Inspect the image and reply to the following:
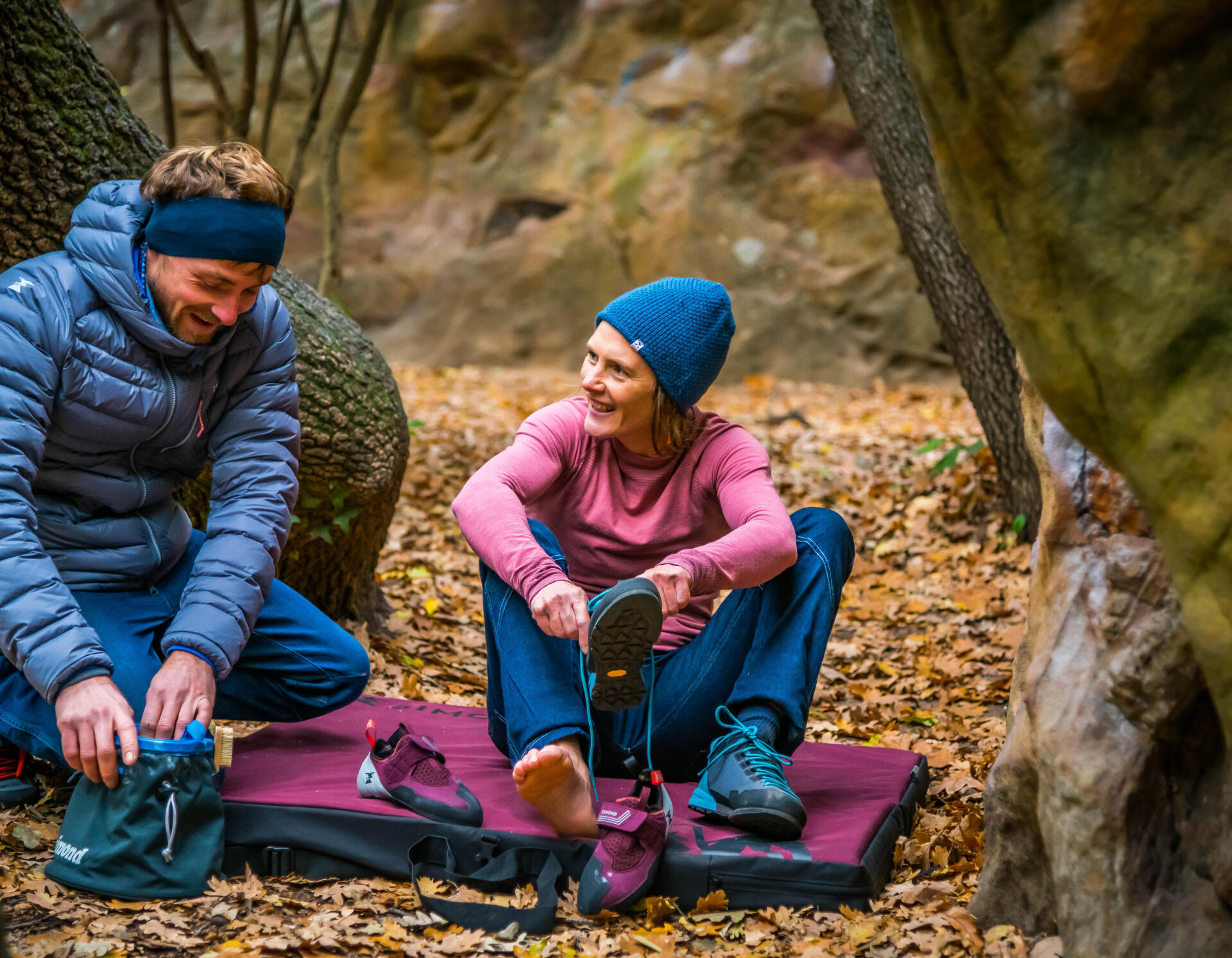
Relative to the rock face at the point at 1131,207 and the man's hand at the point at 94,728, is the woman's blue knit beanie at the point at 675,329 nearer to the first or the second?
the rock face at the point at 1131,207

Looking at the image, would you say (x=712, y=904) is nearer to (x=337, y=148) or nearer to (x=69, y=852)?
(x=69, y=852)

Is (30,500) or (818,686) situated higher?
(30,500)

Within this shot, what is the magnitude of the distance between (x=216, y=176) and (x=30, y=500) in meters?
0.89

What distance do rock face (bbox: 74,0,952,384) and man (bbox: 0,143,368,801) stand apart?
9898 millimetres

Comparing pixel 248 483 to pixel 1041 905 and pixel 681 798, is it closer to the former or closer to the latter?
pixel 681 798

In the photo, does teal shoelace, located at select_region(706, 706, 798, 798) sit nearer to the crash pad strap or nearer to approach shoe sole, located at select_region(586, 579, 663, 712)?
approach shoe sole, located at select_region(586, 579, 663, 712)

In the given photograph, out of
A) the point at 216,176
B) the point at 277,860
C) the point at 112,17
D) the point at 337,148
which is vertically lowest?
the point at 277,860

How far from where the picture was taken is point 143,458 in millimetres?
3086

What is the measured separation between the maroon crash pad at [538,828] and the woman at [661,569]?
9 centimetres

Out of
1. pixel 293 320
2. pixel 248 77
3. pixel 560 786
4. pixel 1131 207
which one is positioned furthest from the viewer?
pixel 248 77

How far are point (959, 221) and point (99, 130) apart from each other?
119 inches

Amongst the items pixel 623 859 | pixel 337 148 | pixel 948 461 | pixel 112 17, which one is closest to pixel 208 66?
pixel 337 148

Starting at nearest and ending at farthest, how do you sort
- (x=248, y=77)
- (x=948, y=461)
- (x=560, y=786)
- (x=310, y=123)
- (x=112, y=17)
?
(x=560, y=786)
(x=948, y=461)
(x=248, y=77)
(x=310, y=123)
(x=112, y=17)

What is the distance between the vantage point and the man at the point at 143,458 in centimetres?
260
